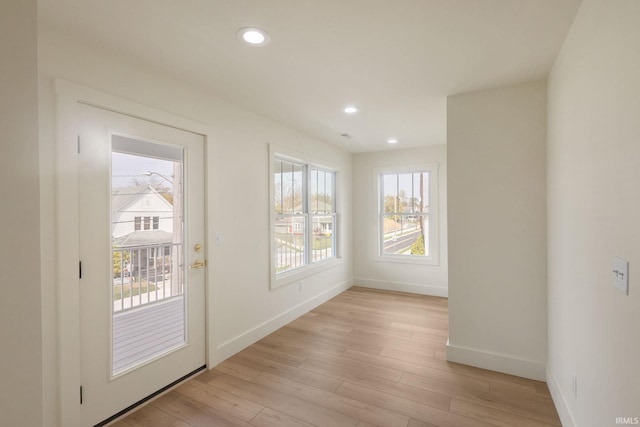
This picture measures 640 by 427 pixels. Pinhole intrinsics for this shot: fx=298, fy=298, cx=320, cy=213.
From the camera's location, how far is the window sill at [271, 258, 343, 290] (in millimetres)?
3676

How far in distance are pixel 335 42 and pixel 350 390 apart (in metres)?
2.56

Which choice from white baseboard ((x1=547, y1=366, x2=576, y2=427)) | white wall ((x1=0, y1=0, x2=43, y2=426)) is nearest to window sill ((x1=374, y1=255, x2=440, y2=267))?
white baseboard ((x1=547, y1=366, x2=576, y2=427))

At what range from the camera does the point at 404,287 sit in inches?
207

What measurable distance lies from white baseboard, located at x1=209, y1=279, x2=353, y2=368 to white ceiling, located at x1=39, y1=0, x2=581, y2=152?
241 centimetres

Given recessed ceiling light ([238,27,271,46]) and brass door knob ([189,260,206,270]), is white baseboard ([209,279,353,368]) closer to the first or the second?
brass door knob ([189,260,206,270])

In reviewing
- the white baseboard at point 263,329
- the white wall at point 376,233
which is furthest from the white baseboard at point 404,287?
the white baseboard at point 263,329

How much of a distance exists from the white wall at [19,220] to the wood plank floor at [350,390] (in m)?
1.47

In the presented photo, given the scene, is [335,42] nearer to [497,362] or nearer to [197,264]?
[197,264]

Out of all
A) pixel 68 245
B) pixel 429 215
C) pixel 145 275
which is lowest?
pixel 145 275

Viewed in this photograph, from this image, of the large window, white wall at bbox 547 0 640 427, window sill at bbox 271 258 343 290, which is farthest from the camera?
the large window

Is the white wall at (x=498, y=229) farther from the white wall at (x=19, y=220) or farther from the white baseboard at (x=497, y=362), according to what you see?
the white wall at (x=19, y=220)

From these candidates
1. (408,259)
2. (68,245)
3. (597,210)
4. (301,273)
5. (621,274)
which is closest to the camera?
(621,274)

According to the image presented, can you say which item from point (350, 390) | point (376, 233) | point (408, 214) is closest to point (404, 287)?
point (376, 233)

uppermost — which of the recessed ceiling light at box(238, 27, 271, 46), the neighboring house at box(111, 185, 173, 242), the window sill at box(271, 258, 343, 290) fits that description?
the recessed ceiling light at box(238, 27, 271, 46)
